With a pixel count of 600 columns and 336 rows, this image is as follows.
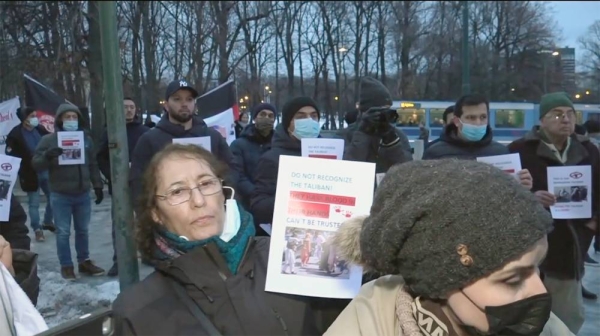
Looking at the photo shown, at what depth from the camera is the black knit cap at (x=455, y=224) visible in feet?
4.66

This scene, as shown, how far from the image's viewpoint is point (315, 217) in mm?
2119

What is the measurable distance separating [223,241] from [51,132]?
551cm

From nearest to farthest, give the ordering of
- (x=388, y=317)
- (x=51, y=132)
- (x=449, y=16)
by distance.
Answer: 1. (x=388, y=317)
2. (x=51, y=132)
3. (x=449, y=16)

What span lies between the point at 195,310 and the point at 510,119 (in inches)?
951

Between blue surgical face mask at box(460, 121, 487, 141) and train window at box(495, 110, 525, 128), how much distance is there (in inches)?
823

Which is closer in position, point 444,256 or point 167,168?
point 444,256

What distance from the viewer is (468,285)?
4.85 ft

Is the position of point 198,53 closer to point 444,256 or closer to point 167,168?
point 167,168

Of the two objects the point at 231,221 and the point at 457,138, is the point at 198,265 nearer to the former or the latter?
the point at 231,221

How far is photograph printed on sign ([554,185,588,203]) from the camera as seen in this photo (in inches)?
155

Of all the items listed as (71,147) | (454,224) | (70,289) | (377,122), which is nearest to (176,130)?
(377,122)

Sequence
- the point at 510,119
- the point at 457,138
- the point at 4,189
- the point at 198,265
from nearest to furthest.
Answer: the point at 198,265, the point at 4,189, the point at 457,138, the point at 510,119

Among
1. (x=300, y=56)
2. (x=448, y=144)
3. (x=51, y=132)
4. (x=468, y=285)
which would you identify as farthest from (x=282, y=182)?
(x=300, y=56)

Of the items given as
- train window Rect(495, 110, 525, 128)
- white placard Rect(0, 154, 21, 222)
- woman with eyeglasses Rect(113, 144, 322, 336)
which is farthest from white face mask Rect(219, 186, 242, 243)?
train window Rect(495, 110, 525, 128)
